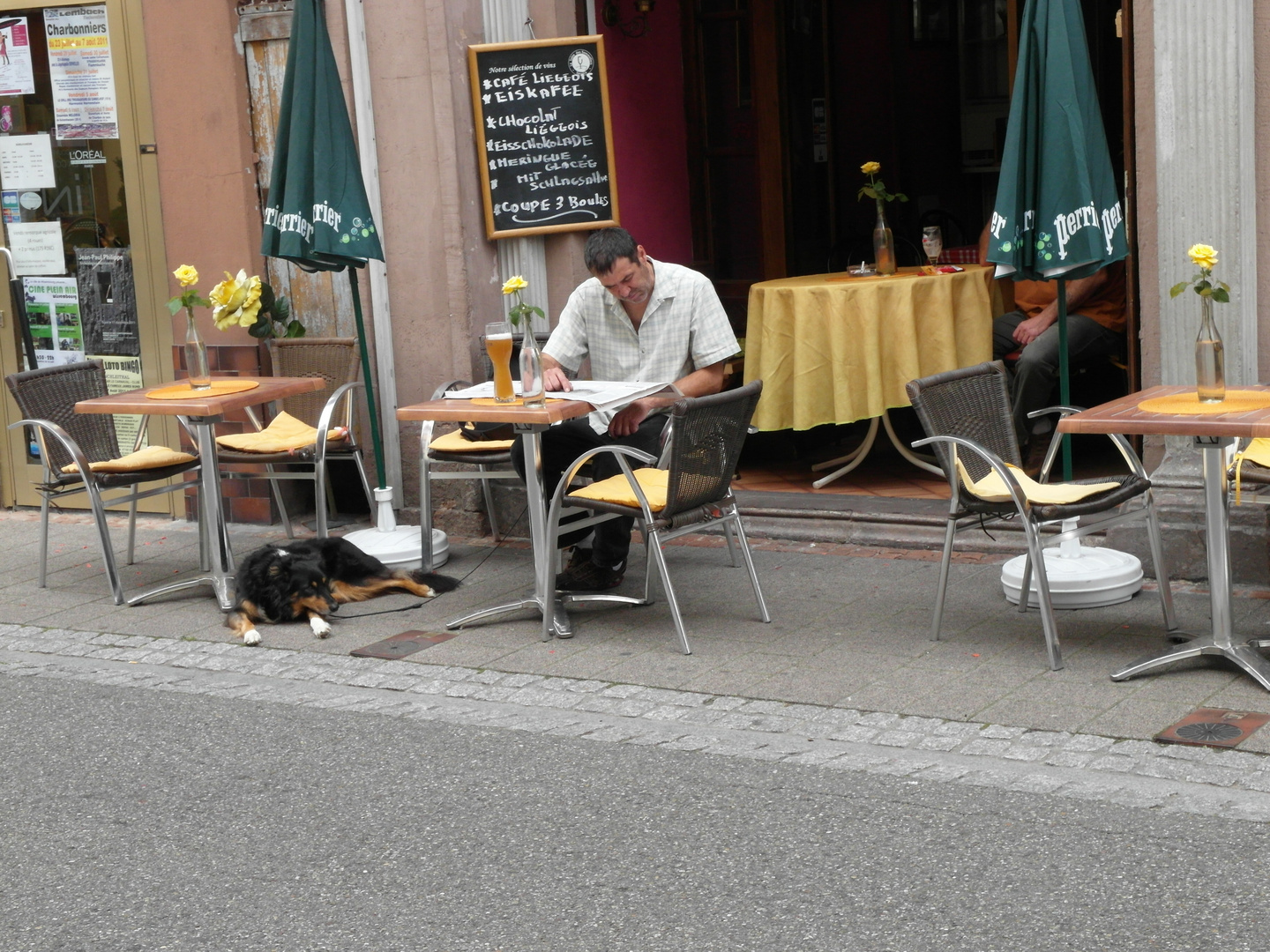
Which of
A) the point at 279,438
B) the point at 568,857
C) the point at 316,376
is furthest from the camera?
the point at 316,376

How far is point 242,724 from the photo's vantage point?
518cm

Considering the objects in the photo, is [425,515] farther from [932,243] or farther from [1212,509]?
[1212,509]

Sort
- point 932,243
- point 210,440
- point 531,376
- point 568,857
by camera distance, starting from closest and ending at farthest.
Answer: point 568,857
point 531,376
point 210,440
point 932,243

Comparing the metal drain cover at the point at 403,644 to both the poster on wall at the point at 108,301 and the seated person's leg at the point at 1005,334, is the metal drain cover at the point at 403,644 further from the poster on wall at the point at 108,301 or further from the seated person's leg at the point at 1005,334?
the poster on wall at the point at 108,301

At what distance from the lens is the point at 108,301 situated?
864 centimetres

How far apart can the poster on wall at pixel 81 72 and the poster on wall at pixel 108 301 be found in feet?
2.16

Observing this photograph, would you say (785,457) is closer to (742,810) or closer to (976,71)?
(742,810)

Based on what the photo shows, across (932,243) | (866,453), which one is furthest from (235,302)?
(932,243)

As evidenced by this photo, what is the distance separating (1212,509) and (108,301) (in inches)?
241

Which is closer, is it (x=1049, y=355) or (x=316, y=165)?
(x=316, y=165)

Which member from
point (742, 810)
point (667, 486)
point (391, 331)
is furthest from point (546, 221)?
point (742, 810)

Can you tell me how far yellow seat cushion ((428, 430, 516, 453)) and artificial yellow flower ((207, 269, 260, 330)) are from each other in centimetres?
103

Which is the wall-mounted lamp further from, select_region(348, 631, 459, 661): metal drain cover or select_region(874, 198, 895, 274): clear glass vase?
select_region(348, 631, 459, 661): metal drain cover

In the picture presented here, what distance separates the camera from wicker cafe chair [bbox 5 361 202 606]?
6.89 metres
